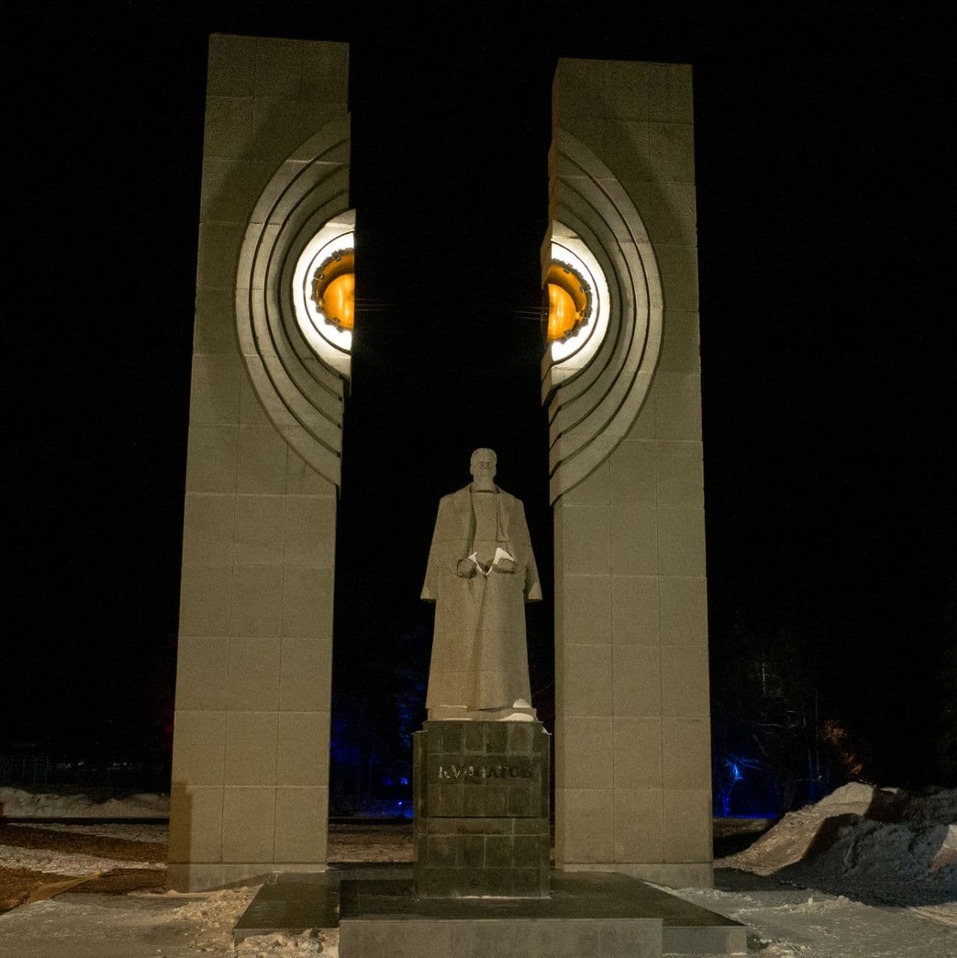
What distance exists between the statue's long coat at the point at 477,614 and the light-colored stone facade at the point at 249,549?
2.73 m

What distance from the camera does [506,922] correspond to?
8883mm

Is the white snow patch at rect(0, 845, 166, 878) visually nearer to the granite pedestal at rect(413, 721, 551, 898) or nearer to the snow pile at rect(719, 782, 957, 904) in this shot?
the granite pedestal at rect(413, 721, 551, 898)

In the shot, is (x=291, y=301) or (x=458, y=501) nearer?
(x=458, y=501)

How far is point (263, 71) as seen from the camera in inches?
565

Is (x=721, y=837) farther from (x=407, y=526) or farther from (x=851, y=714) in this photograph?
(x=407, y=526)

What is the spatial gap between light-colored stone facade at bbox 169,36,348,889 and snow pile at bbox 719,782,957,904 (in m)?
6.54

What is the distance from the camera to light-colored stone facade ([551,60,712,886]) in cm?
1334

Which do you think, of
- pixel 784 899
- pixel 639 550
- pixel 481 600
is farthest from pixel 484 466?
pixel 784 899

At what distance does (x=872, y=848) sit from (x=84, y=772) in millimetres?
26646

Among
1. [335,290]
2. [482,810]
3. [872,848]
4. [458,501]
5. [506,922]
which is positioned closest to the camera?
[506,922]

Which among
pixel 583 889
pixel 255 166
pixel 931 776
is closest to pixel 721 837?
pixel 931 776

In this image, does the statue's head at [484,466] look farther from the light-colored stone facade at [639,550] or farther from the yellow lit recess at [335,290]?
the yellow lit recess at [335,290]

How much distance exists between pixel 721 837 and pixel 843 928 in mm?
12987

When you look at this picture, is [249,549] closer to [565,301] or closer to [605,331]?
[565,301]
